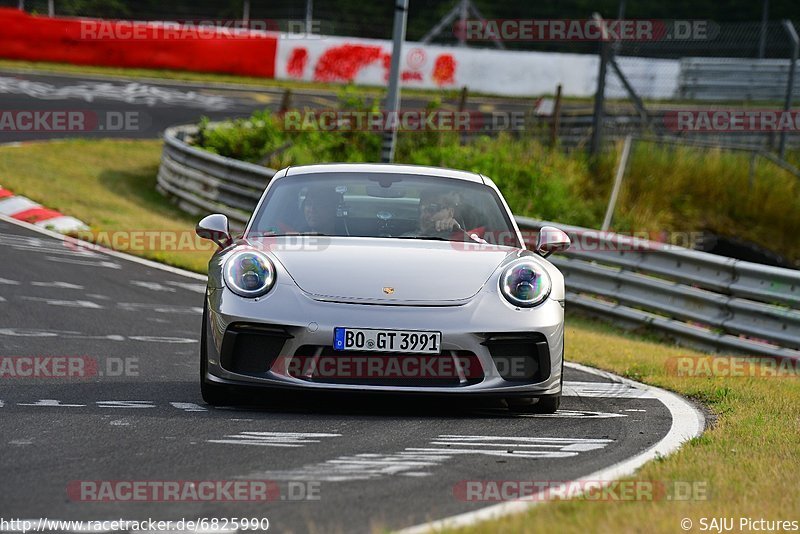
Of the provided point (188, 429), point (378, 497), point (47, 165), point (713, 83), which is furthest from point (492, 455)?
point (713, 83)

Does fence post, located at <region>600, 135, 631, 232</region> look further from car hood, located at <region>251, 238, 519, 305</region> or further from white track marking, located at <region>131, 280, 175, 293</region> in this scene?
car hood, located at <region>251, 238, 519, 305</region>

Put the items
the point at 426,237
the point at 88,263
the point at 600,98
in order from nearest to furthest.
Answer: the point at 426,237, the point at 88,263, the point at 600,98

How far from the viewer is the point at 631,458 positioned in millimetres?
5273

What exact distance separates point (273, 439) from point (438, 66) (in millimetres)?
29697

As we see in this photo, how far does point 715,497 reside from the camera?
4.35 m

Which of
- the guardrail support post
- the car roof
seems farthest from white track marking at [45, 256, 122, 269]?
the car roof

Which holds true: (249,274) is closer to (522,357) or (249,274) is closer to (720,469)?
(522,357)

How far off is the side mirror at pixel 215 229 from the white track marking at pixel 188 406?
1010 mm

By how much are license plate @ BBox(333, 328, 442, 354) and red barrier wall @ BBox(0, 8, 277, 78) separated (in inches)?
1057

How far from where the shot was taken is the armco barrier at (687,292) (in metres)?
10.7

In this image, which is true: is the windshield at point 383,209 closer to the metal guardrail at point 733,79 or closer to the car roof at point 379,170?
the car roof at point 379,170

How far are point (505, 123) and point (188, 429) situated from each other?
51.3 feet

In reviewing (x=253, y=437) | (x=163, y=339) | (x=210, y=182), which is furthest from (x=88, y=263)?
(x=253, y=437)

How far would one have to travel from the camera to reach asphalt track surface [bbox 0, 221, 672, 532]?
417 cm
